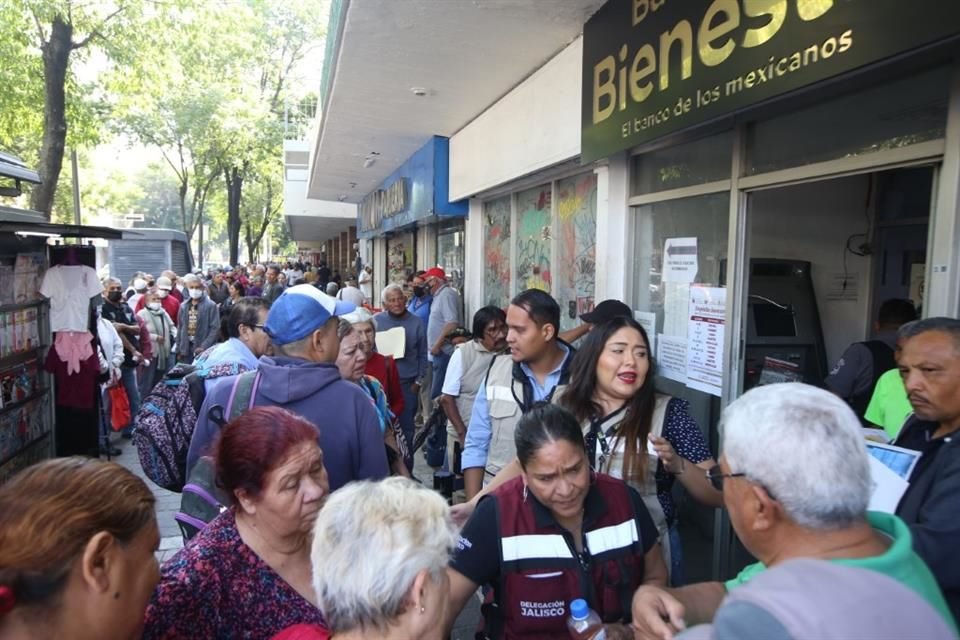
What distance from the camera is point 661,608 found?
163 cm

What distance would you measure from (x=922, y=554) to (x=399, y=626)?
1.49 meters

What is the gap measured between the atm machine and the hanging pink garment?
218 inches

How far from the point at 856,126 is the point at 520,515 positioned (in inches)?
92.1

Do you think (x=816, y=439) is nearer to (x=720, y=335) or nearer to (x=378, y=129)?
(x=720, y=335)

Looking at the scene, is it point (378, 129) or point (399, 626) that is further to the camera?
point (378, 129)

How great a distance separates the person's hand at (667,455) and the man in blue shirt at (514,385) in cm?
87

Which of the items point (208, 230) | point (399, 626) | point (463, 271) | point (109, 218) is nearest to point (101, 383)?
point (463, 271)

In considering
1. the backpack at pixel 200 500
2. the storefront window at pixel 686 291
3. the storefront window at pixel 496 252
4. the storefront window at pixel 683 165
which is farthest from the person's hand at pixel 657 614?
the storefront window at pixel 496 252

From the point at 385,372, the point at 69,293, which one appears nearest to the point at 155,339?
the point at 69,293

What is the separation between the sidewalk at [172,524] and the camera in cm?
364

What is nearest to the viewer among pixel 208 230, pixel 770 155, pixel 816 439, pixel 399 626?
pixel 816 439

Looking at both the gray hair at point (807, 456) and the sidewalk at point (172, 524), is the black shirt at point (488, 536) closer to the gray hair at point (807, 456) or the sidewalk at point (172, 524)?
the gray hair at point (807, 456)

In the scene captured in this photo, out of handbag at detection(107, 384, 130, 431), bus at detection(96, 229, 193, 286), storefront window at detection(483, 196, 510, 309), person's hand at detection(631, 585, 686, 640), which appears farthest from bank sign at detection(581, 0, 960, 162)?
bus at detection(96, 229, 193, 286)

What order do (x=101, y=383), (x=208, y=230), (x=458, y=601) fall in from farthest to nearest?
(x=208, y=230) < (x=101, y=383) < (x=458, y=601)
